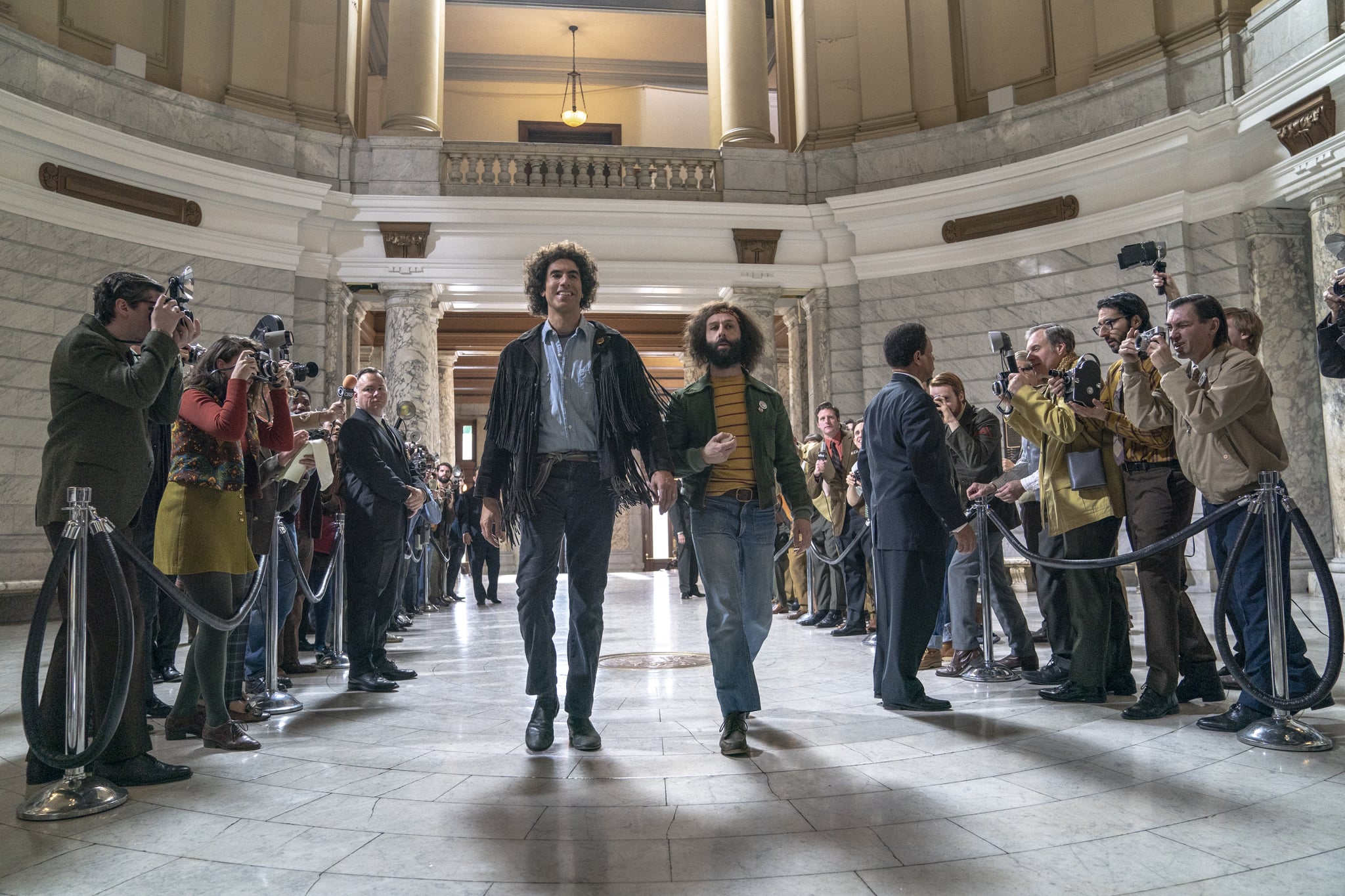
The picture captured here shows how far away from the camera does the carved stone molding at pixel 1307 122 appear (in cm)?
907

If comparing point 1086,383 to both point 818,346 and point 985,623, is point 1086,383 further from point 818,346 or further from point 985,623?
point 818,346

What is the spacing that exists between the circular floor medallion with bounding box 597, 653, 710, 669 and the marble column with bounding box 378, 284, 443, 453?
763cm

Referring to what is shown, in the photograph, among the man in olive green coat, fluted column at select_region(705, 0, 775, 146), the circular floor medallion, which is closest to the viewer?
the man in olive green coat

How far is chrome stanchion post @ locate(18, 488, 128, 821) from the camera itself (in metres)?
2.88

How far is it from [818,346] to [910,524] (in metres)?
9.94

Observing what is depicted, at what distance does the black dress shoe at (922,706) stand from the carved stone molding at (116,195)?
10537mm

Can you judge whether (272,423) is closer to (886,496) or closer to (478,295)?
(886,496)

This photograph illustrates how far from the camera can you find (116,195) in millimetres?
10781

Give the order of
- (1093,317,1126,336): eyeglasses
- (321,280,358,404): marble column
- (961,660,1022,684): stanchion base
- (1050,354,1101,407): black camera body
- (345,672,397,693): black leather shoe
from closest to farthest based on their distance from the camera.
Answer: (1050,354,1101,407): black camera body < (1093,317,1126,336): eyeglasses < (345,672,397,693): black leather shoe < (961,660,1022,684): stanchion base < (321,280,358,404): marble column

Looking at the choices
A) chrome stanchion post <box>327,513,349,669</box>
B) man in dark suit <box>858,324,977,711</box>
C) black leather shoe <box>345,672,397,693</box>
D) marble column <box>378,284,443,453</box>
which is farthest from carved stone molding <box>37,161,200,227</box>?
man in dark suit <box>858,324,977,711</box>

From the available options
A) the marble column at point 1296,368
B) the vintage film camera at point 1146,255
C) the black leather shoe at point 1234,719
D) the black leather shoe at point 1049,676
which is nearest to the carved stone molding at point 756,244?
the marble column at point 1296,368

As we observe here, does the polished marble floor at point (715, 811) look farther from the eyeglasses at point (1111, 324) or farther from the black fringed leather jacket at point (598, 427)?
the eyeglasses at point (1111, 324)

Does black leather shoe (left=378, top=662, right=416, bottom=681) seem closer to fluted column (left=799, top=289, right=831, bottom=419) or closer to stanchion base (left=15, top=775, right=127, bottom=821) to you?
stanchion base (left=15, top=775, right=127, bottom=821)

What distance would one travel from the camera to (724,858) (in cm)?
235
